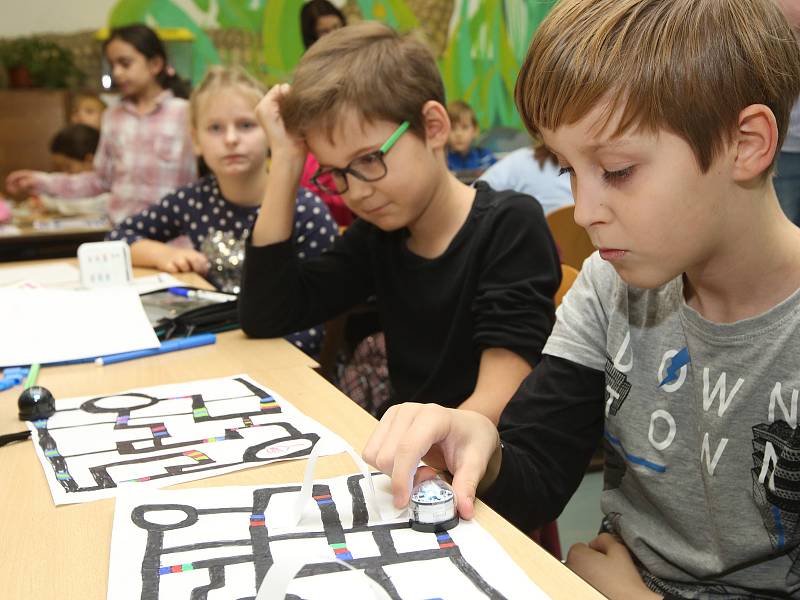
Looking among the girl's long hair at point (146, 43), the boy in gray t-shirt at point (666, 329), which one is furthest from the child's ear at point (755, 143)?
the girl's long hair at point (146, 43)

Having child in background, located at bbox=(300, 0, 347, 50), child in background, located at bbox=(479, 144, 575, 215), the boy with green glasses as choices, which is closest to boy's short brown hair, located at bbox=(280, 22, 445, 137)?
the boy with green glasses

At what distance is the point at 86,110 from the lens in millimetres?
4129

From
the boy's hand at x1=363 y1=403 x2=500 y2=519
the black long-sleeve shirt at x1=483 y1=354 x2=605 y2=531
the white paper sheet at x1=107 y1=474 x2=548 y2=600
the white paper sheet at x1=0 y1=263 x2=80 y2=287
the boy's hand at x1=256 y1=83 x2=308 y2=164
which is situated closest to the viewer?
the white paper sheet at x1=107 y1=474 x2=548 y2=600

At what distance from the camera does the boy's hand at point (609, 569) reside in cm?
82

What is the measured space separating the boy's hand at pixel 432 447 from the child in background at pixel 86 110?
12.6 ft

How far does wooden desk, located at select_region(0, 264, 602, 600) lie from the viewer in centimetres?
57

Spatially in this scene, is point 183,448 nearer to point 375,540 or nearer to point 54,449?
point 54,449

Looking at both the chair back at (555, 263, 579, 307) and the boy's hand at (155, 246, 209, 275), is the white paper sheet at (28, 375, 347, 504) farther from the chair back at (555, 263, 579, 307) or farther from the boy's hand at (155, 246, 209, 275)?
the boy's hand at (155, 246, 209, 275)

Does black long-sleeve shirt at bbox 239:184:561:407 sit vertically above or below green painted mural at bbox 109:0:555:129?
below

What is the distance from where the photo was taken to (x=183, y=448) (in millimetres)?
824

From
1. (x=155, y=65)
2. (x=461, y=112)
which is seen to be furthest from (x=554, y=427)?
(x=461, y=112)

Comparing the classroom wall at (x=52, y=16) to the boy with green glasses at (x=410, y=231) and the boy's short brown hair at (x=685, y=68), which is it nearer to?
the boy with green glasses at (x=410, y=231)

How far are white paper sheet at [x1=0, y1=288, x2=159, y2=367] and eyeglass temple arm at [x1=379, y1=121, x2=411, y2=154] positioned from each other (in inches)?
17.6

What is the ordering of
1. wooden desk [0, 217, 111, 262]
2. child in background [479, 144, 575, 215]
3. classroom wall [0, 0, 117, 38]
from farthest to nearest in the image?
classroom wall [0, 0, 117, 38] → wooden desk [0, 217, 111, 262] → child in background [479, 144, 575, 215]
